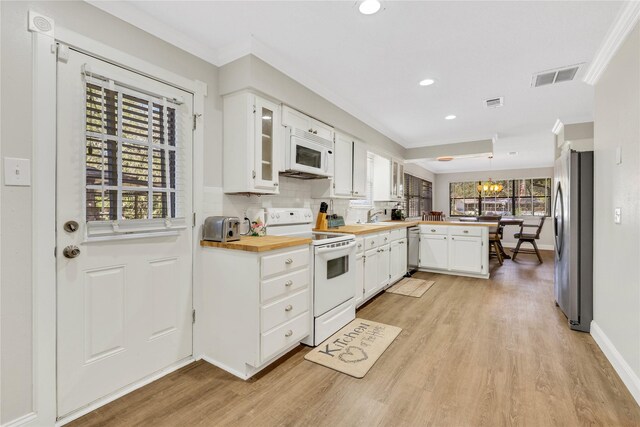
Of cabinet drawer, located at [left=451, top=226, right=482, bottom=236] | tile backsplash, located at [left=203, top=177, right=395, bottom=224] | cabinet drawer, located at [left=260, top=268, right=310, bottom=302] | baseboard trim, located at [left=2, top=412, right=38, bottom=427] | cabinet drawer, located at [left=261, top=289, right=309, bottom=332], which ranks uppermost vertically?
tile backsplash, located at [left=203, top=177, right=395, bottom=224]

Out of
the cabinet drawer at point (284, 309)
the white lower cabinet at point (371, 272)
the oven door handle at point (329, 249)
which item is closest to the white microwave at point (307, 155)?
the oven door handle at point (329, 249)

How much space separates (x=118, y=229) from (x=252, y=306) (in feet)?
3.10

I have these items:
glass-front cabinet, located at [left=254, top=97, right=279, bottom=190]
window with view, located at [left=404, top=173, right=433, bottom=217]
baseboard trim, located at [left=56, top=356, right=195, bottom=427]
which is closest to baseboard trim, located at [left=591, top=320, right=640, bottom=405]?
glass-front cabinet, located at [left=254, top=97, right=279, bottom=190]

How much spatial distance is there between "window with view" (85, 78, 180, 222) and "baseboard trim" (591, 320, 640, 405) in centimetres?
311

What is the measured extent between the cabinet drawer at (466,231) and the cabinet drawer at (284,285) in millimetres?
3262

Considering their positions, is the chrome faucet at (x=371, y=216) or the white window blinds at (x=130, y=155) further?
the chrome faucet at (x=371, y=216)

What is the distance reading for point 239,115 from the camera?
2.36 meters

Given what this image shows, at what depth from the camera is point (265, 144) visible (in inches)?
99.0

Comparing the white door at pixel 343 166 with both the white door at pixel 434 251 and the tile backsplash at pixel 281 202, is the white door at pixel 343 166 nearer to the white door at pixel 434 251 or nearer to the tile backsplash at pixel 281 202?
the tile backsplash at pixel 281 202

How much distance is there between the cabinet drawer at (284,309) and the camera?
1990 millimetres

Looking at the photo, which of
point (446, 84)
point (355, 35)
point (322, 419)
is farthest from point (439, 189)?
point (322, 419)

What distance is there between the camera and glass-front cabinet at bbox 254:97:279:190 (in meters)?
2.39

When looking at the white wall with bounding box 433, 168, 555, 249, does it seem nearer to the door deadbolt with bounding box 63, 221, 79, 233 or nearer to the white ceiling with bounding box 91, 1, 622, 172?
the white ceiling with bounding box 91, 1, 622, 172

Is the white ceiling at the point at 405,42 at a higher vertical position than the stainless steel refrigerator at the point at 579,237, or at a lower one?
higher
